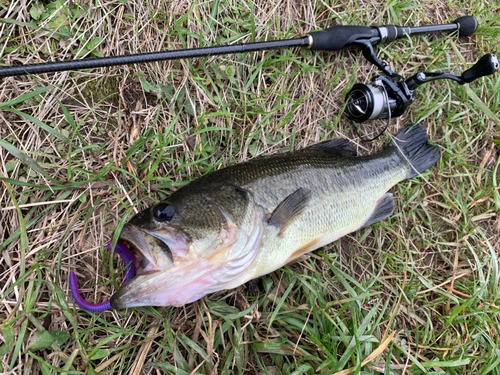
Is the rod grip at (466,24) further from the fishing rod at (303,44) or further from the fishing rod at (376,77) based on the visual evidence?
the fishing rod at (376,77)

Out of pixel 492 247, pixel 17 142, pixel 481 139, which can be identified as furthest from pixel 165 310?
pixel 481 139

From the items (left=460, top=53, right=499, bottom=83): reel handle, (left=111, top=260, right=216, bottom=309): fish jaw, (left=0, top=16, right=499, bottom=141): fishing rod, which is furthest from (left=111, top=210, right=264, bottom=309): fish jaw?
(left=460, top=53, right=499, bottom=83): reel handle

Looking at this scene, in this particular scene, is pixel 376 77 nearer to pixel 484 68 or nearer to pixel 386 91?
pixel 386 91

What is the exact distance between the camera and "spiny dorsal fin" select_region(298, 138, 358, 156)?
2657mm

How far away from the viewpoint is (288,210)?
206 cm

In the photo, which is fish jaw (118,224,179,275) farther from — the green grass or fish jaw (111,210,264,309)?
the green grass

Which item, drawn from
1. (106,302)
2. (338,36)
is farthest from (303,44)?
(106,302)

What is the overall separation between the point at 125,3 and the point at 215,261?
2148 millimetres

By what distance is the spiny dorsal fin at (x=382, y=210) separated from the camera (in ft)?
8.72

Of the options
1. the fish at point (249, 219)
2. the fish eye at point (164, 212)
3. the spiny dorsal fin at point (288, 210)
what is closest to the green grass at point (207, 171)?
the fish at point (249, 219)

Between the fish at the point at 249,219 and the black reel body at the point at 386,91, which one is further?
the black reel body at the point at 386,91

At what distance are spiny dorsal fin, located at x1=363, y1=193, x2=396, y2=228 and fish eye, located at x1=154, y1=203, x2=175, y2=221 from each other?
1.68m

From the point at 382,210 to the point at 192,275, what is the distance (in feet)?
5.86

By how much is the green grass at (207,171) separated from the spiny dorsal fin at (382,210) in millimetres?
224
